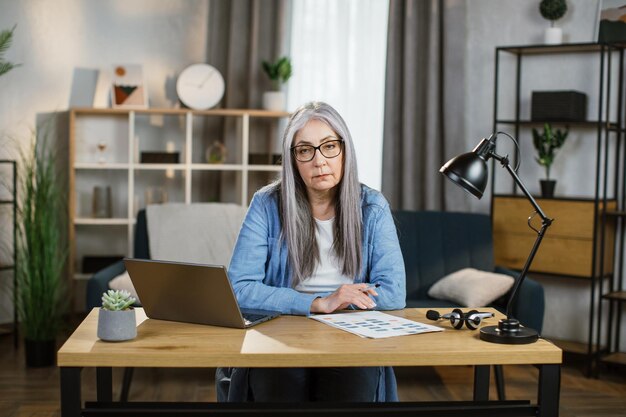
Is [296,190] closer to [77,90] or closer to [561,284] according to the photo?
[561,284]

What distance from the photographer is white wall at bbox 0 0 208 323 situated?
5.25 m

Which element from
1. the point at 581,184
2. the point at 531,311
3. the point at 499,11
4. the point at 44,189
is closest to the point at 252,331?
the point at 531,311

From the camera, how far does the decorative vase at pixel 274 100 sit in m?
5.25

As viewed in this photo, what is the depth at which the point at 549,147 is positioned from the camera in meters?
4.64

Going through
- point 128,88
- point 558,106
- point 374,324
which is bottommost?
point 374,324

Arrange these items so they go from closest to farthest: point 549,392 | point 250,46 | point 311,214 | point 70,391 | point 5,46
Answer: point 70,391 < point 549,392 < point 311,214 < point 5,46 < point 250,46

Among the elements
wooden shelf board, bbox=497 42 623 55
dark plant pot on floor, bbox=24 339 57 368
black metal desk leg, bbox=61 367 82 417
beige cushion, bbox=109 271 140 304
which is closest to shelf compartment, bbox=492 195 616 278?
wooden shelf board, bbox=497 42 623 55

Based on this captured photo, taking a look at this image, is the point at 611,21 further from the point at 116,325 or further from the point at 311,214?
the point at 116,325

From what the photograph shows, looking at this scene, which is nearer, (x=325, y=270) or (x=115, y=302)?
(x=115, y=302)

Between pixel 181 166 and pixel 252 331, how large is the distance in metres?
3.32

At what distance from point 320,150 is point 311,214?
205mm

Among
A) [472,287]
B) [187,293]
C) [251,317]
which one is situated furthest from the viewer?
[472,287]

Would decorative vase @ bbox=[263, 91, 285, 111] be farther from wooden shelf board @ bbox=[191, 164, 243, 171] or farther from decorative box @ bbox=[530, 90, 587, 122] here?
decorative box @ bbox=[530, 90, 587, 122]

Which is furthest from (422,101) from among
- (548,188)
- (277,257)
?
(277,257)
